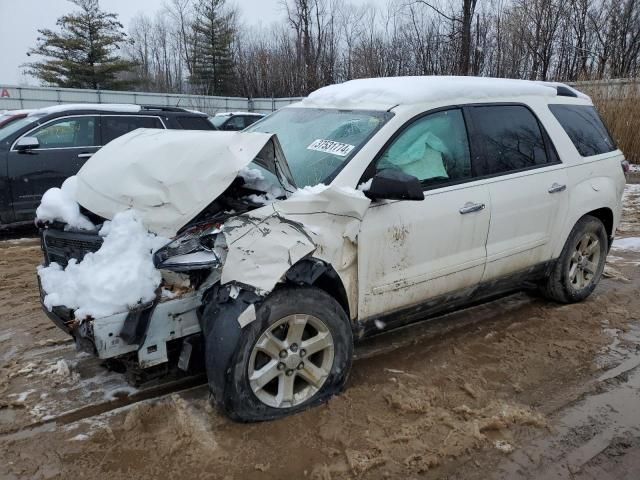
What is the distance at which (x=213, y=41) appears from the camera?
Result: 42.5 meters

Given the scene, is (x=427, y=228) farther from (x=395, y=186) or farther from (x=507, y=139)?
(x=507, y=139)

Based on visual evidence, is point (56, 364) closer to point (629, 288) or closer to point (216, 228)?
point (216, 228)

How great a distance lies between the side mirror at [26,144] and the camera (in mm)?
7156

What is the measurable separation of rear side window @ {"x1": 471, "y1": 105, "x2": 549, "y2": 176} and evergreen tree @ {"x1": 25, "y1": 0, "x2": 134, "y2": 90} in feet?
134

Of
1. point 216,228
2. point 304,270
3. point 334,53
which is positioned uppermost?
point 334,53

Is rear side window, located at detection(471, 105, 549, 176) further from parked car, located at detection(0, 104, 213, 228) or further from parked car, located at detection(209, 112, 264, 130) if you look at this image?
parked car, located at detection(209, 112, 264, 130)

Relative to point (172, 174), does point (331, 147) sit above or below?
above

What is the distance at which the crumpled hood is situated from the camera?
9.27 feet

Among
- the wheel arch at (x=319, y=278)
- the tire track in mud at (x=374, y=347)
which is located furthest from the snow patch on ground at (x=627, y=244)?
the wheel arch at (x=319, y=278)

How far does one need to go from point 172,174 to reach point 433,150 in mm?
1763

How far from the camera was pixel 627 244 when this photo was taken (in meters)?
7.07

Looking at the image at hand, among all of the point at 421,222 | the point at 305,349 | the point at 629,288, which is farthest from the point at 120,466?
the point at 629,288

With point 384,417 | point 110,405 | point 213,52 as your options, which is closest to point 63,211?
point 110,405

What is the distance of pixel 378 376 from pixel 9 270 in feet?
14.9
